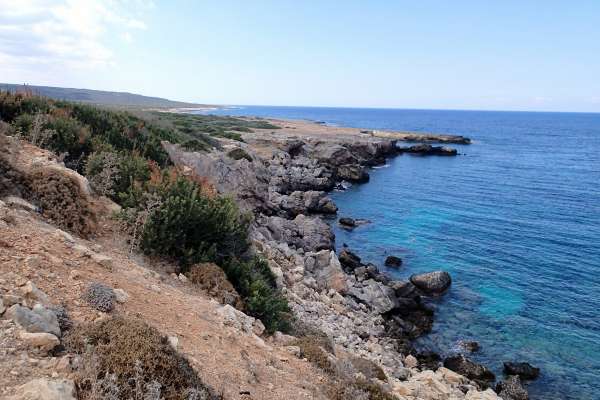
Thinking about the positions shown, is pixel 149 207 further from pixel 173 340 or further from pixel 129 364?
pixel 129 364

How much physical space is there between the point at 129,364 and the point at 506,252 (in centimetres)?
2875

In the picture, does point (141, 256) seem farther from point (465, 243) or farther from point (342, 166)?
point (342, 166)

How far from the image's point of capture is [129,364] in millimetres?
5160

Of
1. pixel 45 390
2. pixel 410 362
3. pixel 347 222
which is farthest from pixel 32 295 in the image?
pixel 347 222

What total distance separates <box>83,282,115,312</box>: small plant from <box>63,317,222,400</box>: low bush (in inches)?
25.4

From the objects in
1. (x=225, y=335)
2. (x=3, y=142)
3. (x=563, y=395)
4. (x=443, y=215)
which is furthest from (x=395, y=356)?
(x=443, y=215)

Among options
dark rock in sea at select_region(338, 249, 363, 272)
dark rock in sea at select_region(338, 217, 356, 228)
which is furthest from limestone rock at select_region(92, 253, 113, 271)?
dark rock in sea at select_region(338, 217, 356, 228)

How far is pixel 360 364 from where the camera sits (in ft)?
35.3

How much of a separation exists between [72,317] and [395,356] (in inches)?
533

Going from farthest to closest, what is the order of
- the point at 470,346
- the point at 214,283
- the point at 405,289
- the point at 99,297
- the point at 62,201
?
the point at 405,289 → the point at 470,346 → the point at 214,283 → the point at 62,201 → the point at 99,297

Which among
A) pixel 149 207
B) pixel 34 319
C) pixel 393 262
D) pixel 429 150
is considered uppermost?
pixel 149 207

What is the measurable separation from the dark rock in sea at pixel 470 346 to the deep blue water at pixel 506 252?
0.35 metres

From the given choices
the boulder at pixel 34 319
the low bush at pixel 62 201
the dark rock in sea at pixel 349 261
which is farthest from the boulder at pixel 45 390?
the dark rock in sea at pixel 349 261

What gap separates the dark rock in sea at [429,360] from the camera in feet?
56.1
